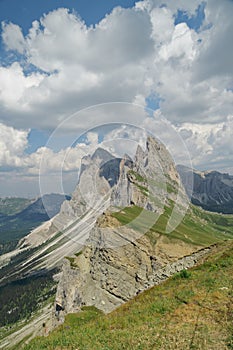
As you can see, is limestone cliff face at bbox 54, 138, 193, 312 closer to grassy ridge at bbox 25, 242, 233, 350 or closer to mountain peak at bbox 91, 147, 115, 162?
mountain peak at bbox 91, 147, 115, 162

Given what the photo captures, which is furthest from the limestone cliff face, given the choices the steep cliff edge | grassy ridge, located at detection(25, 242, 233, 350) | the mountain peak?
grassy ridge, located at detection(25, 242, 233, 350)

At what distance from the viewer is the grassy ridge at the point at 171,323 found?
57.1 ft

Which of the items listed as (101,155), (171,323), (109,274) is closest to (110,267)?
(109,274)

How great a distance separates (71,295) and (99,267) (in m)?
24.7

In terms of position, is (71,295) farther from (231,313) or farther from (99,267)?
(231,313)

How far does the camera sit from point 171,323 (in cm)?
2020

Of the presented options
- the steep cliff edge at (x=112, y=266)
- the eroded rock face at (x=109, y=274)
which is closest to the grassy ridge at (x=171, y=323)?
the steep cliff edge at (x=112, y=266)

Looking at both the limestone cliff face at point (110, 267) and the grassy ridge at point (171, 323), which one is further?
the limestone cliff face at point (110, 267)

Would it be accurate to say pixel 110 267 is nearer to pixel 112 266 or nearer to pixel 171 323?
pixel 112 266

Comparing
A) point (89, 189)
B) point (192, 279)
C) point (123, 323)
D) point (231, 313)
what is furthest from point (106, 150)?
point (231, 313)

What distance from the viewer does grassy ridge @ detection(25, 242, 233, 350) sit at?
1741 cm

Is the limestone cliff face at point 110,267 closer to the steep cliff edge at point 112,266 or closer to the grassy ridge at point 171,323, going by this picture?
the steep cliff edge at point 112,266

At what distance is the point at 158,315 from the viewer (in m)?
22.4

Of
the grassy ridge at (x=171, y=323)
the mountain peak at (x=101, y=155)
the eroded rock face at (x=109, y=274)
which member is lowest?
the eroded rock face at (x=109, y=274)
